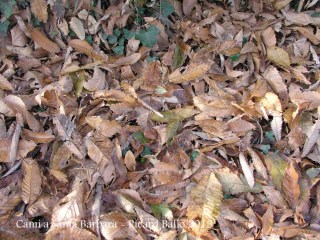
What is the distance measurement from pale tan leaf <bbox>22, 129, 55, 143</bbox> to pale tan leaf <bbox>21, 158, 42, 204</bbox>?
87 millimetres

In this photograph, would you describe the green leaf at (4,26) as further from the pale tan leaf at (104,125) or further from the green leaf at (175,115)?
the green leaf at (175,115)

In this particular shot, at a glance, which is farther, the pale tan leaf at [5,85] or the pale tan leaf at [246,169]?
the pale tan leaf at [5,85]

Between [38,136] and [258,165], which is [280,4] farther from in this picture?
[38,136]

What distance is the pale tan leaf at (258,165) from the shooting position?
1481 millimetres

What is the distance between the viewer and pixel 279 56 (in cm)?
175

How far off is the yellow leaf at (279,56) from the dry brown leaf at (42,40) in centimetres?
95

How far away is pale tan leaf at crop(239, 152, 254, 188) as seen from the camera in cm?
146

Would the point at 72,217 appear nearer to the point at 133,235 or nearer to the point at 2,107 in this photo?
the point at 133,235

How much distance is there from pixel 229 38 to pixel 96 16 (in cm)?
63

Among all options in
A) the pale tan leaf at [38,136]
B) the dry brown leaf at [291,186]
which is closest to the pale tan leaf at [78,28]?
the pale tan leaf at [38,136]

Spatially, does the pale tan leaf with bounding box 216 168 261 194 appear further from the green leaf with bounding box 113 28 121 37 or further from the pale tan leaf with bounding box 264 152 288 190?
the green leaf with bounding box 113 28 121 37

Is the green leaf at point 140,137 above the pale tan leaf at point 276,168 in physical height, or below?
above

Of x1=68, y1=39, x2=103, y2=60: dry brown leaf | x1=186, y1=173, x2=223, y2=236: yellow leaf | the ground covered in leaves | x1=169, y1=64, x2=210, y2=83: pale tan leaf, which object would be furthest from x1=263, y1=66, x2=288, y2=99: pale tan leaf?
x1=68, y1=39, x2=103, y2=60: dry brown leaf

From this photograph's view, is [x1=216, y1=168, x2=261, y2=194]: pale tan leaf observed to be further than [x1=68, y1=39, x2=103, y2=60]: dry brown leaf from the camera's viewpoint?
No
